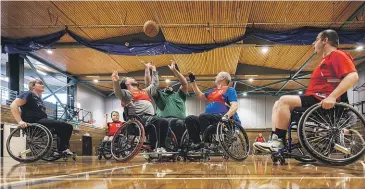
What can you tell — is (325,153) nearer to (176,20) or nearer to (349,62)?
(349,62)

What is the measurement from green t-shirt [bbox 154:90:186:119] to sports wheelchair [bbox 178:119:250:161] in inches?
17.9

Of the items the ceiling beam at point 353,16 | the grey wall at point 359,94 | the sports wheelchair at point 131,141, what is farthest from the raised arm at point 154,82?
the grey wall at point 359,94

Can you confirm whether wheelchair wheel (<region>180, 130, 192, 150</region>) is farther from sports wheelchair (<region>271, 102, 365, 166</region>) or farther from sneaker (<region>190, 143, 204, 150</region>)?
sports wheelchair (<region>271, 102, 365, 166</region>)

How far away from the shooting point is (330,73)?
2.14 meters

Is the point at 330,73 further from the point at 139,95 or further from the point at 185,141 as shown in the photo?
the point at 139,95

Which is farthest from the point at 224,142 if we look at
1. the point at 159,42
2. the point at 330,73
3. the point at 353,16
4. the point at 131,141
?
the point at 353,16

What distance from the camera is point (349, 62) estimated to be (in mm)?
2037

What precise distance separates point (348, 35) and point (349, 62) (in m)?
5.08

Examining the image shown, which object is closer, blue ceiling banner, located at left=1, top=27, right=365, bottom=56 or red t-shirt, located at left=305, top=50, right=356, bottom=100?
red t-shirt, located at left=305, top=50, right=356, bottom=100

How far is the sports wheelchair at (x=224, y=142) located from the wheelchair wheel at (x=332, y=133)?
0.97 metres

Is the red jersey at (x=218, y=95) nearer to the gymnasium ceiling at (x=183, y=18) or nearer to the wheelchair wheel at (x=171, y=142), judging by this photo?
the wheelchair wheel at (x=171, y=142)

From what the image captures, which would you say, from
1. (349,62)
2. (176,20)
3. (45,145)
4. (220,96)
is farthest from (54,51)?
(349,62)

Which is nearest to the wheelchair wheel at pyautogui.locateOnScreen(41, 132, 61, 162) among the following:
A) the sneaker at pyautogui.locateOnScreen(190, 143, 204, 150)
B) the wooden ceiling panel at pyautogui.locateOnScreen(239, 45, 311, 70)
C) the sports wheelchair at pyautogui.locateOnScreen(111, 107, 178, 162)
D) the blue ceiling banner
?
the sports wheelchair at pyautogui.locateOnScreen(111, 107, 178, 162)

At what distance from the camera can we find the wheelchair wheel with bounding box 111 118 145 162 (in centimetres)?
296
